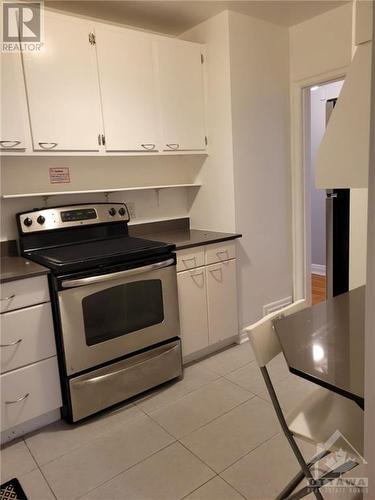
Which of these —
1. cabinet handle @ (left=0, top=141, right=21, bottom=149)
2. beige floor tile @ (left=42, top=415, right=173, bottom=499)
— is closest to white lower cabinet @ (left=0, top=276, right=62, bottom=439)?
beige floor tile @ (left=42, top=415, right=173, bottom=499)

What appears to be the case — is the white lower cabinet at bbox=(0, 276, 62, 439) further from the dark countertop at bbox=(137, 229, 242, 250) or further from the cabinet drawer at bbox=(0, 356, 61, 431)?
the dark countertop at bbox=(137, 229, 242, 250)

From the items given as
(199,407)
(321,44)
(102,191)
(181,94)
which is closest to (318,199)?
(321,44)

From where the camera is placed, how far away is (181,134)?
2820 millimetres

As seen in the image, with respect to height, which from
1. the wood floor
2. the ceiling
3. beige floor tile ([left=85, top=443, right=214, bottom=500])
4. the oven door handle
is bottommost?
beige floor tile ([left=85, top=443, right=214, bottom=500])

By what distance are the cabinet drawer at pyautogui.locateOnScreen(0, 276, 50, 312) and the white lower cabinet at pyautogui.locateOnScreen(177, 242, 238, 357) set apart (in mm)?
901

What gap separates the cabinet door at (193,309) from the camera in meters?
2.62

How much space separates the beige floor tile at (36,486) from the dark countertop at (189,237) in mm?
1440

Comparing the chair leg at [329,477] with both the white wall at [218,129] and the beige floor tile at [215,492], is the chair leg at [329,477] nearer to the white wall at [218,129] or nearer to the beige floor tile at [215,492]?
the beige floor tile at [215,492]

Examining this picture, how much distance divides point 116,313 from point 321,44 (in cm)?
248

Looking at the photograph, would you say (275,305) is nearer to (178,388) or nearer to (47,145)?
(178,388)

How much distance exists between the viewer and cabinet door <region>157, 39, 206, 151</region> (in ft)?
8.76

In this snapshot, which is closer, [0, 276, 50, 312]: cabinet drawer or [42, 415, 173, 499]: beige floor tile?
[42, 415, 173, 499]: beige floor tile

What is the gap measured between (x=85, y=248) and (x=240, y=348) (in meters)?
1.44

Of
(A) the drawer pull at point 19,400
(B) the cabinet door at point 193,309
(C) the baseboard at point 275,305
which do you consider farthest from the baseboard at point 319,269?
(A) the drawer pull at point 19,400
